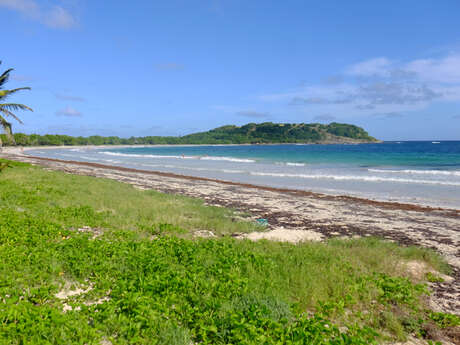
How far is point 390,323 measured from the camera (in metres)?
5.50

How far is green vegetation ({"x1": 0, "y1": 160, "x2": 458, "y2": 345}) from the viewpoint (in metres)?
4.70

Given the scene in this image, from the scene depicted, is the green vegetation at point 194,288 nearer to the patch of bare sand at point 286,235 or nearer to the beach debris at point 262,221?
the patch of bare sand at point 286,235

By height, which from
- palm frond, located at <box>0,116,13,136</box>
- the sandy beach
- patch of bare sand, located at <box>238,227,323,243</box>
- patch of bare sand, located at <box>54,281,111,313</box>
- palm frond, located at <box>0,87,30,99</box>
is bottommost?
the sandy beach

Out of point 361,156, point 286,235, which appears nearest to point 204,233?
point 286,235

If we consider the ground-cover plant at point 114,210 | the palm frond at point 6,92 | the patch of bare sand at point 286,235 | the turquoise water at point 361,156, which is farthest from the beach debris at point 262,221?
the turquoise water at point 361,156

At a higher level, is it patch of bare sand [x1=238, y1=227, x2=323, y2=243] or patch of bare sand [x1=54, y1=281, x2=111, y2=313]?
patch of bare sand [x1=54, y1=281, x2=111, y2=313]

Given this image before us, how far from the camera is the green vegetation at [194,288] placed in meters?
4.70

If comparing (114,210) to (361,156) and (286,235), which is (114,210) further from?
(361,156)

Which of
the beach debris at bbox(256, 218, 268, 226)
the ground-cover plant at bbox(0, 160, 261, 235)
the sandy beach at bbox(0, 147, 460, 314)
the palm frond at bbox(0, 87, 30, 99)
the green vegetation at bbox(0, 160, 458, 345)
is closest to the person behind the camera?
the green vegetation at bbox(0, 160, 458, 345)

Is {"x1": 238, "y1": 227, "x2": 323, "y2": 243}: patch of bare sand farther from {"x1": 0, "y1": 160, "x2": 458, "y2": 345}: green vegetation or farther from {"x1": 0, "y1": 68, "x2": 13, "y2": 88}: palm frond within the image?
{"x1": 0, "y1": 68, "x2": 13, "y2": 88}: palm frond

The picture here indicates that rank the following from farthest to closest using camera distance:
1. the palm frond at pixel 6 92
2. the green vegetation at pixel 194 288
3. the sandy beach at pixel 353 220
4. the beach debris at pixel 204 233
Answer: the palm frond at pixel 6 92 → the beach debris at pixel 204 233 → the sandy beach at pixel 353 220 → the green vegetation at pixel 194 288

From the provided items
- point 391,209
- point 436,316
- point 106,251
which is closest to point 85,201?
point 106,251

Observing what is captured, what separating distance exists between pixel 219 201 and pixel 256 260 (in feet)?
35.0

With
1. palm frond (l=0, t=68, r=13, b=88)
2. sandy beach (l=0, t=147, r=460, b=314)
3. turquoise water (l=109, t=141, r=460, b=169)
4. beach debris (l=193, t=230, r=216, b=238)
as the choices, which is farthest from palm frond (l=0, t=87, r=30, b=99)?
turquoise water (l=109, t=141, r=460, b=169)
